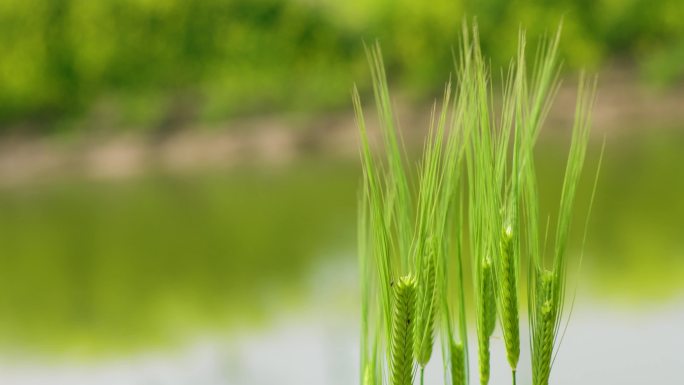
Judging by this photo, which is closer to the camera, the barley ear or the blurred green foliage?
the barley ear

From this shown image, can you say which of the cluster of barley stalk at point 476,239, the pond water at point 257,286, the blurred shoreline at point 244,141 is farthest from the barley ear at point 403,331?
the blurred shoreline at point 244,141

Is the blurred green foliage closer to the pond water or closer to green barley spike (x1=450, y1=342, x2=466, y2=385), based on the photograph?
the pond water

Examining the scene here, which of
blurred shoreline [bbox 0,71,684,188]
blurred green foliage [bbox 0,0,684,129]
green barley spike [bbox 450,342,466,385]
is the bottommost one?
green barley spike [bbox 450,342,466,385]

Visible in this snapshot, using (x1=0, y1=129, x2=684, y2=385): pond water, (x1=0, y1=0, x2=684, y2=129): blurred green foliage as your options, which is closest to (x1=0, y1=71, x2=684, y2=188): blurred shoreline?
(x1=0, y1=0, x2=684, y2=129): blurred green foliage

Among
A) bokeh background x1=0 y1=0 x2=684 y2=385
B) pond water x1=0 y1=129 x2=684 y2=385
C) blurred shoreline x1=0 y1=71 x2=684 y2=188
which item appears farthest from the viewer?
blurred shoreline x1=0 y1=71 x2=684 y2=188

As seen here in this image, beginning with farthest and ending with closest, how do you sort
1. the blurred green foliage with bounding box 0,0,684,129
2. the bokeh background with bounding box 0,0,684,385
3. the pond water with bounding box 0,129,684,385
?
the blurred green foliage with bounding box 0,0,684,129 < the bokeh background with bounding box 0,0,684,385 < the pond water with bounding box 0,129,684,385

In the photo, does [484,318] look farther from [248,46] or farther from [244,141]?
[248,46]

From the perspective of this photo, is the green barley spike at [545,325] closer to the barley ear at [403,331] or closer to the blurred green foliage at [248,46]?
the barley ear at [403,331]
